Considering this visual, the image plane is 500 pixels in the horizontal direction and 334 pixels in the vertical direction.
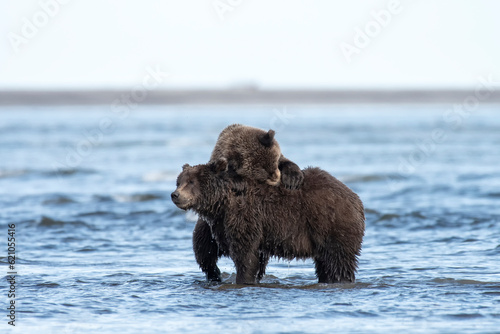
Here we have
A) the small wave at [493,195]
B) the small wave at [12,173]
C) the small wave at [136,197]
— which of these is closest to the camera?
the small wave at [493,195]

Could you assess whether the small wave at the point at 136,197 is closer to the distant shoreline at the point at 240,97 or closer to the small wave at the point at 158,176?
the small wave at the point at 158,176

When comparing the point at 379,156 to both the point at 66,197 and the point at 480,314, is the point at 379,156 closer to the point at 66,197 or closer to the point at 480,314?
the point at 66,197

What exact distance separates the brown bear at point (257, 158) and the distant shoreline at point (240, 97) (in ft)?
284

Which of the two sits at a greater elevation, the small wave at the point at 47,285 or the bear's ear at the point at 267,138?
the bear's ear at the point at 267,138

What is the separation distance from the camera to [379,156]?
81.0ft

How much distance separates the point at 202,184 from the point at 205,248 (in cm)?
75

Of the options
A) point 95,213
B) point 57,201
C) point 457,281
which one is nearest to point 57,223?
point 95,213

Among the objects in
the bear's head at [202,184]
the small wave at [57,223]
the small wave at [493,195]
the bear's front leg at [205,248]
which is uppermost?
the small wave at [493,195]

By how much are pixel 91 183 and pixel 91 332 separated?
1226 cm

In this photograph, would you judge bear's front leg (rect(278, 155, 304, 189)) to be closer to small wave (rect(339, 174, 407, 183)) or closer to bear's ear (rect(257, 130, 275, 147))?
bear's ear (rect(257, 130, 275, 147))

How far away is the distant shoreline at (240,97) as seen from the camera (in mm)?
97688

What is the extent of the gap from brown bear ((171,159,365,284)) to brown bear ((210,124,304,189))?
90 millimetres

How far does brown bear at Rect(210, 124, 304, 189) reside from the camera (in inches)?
309

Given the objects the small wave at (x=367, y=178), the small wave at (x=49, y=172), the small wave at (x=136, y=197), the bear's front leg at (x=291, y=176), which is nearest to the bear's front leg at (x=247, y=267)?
the bear's front leg at (x=291, y=176)
